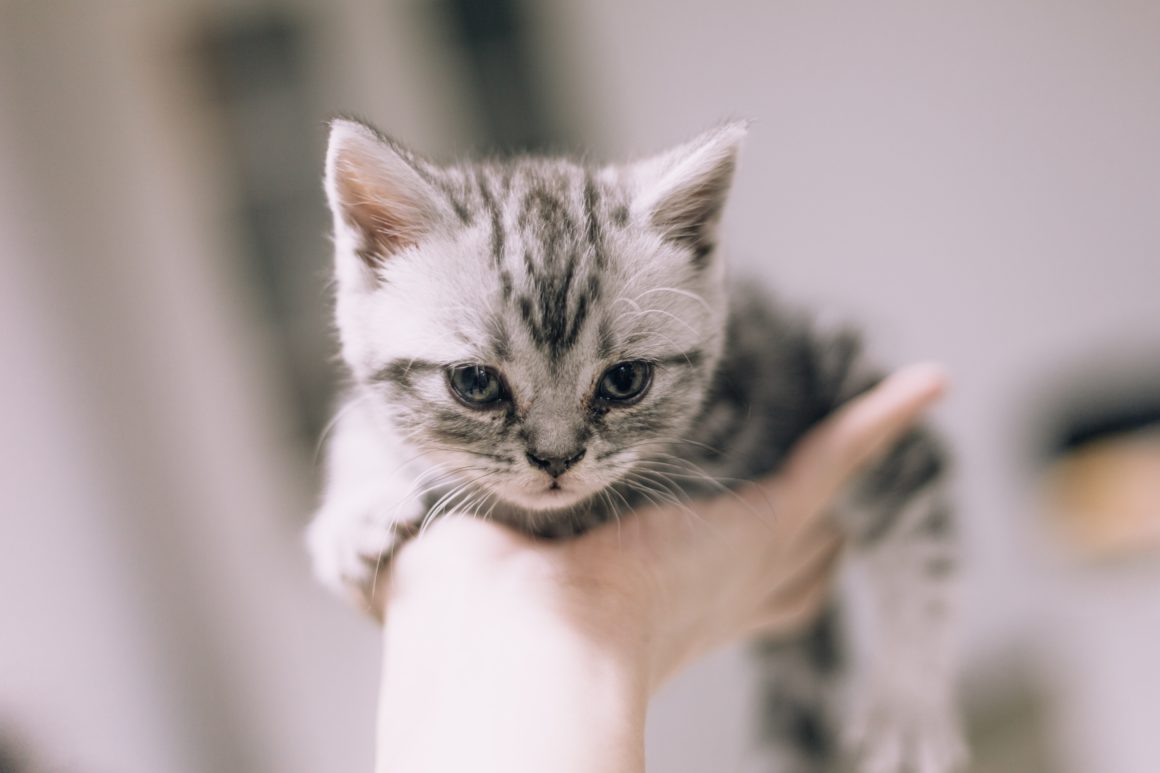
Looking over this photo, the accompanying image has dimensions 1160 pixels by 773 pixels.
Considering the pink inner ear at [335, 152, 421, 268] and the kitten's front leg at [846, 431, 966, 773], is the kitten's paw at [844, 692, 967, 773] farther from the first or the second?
the pink inner ear at [335, 152, 421, 268]

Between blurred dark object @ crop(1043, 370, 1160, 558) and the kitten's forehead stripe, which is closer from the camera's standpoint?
the kitten's forehead stripe

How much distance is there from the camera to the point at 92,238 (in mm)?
1775

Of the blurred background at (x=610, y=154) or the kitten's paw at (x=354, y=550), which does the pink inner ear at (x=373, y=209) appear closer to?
the kitten's paw at (x=354, y=550)

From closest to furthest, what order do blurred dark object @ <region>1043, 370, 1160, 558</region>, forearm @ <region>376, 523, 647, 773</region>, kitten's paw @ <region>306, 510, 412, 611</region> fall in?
Answer: forearm @ <region>376, 523, 647, 773</region> < kitten's paw @ <region>306, 510, 412, 611</region> < blurred dark object @ <region>1043, 370, 1160, 558</region>

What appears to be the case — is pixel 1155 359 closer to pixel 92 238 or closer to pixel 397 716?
pixel 397 716

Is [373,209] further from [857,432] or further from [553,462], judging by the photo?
[857,432]

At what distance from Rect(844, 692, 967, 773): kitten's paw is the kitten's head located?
0.49m

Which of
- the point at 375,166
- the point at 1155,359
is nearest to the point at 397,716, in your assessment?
the point at 375,166

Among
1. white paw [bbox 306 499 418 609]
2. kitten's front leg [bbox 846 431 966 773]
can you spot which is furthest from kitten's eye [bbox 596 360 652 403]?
kitten's front leg [bbox 846 431 966 773]

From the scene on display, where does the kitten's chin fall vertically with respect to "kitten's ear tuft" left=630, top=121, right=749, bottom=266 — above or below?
below

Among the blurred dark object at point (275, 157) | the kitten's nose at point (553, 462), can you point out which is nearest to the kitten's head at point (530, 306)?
the kitten's nose at point (553, 462)

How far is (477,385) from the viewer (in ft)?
2.33

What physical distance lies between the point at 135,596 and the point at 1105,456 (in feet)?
6.41

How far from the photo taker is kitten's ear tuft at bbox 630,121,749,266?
0.71m
